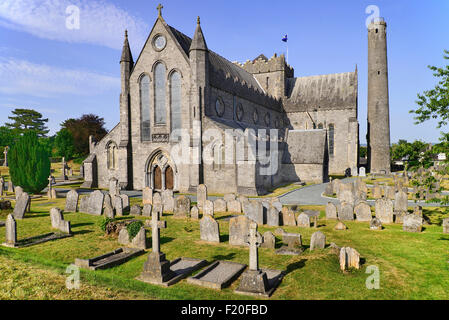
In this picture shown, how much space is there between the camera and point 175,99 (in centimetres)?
2723

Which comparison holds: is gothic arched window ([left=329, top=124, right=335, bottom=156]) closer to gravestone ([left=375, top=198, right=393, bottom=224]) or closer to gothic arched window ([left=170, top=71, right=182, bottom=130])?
gothic arched window ([left=170, top=71, right=182, bottom=130])

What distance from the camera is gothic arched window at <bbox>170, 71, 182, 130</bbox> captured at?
27047 millimetres

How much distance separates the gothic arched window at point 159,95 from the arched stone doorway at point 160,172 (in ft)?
10.3

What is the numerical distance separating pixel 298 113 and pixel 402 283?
38.0 meters

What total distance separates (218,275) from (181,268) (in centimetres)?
132

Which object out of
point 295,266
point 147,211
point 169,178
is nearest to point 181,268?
point 295,266

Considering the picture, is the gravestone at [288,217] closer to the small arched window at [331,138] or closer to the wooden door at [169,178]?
the wooden door at [169,178]

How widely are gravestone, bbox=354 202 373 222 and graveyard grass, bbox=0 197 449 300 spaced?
0.66 m

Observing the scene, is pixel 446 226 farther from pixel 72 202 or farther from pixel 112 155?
pixel 112 155


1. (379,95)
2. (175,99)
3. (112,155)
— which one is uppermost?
(379,95)

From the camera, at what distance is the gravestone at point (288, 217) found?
14742mm

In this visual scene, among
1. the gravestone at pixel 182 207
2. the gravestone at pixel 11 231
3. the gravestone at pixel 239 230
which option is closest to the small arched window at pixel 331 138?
the gravestone at pixel 182 207
